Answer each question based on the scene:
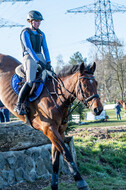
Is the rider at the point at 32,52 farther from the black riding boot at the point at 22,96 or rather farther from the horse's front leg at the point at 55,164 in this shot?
the horse's front leg at the point at 55,164

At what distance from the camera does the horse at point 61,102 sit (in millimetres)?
4832

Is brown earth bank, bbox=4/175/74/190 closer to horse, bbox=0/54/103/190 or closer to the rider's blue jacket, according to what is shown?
horse, bbox=0/54/103/190

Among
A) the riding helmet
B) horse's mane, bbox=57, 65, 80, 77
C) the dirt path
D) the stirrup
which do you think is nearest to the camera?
horse's mane, bbox=57, 65, 80, 77

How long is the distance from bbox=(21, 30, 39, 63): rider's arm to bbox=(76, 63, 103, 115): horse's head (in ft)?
3.51

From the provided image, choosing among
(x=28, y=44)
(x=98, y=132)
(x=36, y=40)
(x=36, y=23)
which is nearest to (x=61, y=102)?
(x=28, y=44)

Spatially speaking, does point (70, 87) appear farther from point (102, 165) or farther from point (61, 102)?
point (102, 165)

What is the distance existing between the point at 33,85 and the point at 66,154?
1.60 meters

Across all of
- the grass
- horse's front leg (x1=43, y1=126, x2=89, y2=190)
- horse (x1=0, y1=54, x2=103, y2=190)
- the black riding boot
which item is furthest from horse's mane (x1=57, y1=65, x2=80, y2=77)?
the grass

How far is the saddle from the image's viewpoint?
17.6 ft

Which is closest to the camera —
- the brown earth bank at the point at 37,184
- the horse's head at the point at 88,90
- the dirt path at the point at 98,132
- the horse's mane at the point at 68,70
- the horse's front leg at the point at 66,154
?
the horse's head at the point at 88,90

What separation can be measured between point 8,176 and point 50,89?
2823mm

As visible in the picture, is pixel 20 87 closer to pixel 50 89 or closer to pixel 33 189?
pixel 50 89

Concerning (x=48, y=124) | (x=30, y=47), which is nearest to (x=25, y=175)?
(x=48, y=124)

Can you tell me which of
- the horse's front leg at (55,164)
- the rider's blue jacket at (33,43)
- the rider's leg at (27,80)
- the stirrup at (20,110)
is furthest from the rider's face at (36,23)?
the horse's front leg at (55,164)
